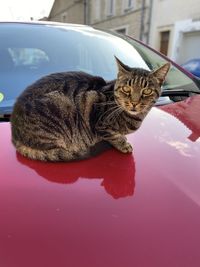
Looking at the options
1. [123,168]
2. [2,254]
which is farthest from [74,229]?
[123,168]

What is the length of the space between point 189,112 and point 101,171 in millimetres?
710

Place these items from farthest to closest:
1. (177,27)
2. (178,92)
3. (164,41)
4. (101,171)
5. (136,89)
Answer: (164,41)
(177,27)
(178,92)
(136,89)
(101,171)

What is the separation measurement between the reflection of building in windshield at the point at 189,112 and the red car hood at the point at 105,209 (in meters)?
0.10

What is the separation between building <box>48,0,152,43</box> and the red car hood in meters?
13.4

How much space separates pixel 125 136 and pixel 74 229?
2.14 ft

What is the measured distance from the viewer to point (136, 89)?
1344mm

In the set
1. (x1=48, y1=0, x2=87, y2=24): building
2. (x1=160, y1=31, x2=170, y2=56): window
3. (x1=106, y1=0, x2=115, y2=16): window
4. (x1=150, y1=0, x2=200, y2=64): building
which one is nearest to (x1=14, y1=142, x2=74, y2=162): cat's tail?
(x1=150, y1=0, x2=200, y2=64): building

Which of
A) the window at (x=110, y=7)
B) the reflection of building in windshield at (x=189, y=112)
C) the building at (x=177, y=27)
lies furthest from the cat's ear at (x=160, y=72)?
Result: the window at (x=110, y=7)

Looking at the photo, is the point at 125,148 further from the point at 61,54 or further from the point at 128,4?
the point at 128,4

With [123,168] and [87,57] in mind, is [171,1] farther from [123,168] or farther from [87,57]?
[123,168]

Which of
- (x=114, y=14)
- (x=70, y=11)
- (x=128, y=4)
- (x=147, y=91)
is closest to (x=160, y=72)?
(x=147, y=91)

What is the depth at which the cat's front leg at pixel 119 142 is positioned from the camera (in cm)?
131

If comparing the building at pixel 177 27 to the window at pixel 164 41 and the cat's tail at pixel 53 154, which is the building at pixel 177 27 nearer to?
the window at pixel 164 41

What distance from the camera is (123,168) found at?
117 centimetres
